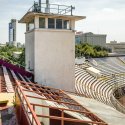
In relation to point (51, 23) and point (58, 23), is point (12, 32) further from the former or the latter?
point (51, 23)

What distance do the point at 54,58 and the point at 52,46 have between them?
79 centimetres

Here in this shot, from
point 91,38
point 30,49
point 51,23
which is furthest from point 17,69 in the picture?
point 91,38

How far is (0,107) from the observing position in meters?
9.49

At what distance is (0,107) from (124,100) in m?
21.6

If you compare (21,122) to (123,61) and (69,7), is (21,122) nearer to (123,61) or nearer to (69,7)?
(69,7)

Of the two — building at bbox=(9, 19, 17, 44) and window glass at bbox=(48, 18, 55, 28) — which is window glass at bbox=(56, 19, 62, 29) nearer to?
window glass at bbox=(48, 18, 55, 28)

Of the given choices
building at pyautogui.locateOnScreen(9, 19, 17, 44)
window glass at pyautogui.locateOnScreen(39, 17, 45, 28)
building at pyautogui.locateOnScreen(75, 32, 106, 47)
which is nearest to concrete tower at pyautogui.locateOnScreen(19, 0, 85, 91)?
window glass at pyautogui.locateOnScreen(39, 17, 45, 28)

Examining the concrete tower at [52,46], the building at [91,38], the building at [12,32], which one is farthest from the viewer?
the building at [12,32]

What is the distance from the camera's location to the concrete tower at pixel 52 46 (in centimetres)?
1714

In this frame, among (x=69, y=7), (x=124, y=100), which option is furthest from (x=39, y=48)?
(x=124, y=100)

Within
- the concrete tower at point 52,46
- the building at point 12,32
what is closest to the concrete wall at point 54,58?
the concrete tower at point 52,46

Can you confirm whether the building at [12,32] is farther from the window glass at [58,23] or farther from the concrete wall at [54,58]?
the concrete wall at [54,58]

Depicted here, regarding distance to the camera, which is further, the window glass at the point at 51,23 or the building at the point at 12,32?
the building at the point at 12,32


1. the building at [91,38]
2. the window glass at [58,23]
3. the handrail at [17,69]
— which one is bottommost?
the handrail at [17,69]
